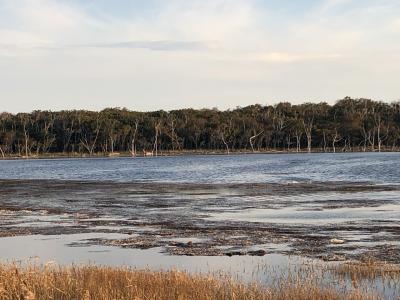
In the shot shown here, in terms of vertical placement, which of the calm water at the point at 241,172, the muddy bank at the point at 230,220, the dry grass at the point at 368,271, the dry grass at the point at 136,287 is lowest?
the calm water at the point at 241,172

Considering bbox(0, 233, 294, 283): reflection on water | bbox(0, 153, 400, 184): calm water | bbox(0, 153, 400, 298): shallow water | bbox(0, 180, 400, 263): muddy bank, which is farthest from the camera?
bbox(0, 153, 400, 184): calm water

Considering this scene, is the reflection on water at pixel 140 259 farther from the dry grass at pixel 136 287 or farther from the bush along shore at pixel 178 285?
the dry grass at pixel 136 287

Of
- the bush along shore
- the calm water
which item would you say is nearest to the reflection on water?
the bush along shore

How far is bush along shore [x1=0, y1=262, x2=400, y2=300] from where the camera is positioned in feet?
44.6

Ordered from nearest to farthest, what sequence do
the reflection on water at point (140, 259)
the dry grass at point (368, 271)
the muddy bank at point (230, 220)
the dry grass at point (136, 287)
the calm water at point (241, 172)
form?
1. the dry grass at point (136, 287)
2. the dry grass at point (368, 271)
3. the reflection on water at point (140, 259)
4. the muddy bank at point (230, 220)
5. the calm water at point (241, 172)

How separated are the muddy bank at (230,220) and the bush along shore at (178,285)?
9.89 ft

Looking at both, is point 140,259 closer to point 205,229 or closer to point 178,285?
point 178,285

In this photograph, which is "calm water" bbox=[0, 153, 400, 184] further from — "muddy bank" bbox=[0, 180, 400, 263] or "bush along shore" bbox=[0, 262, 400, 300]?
"bush along shore" bbox=[0, 262, 400, 300]

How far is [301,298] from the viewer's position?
13445 mm

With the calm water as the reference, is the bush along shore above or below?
above

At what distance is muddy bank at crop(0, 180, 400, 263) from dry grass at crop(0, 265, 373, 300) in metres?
5.18

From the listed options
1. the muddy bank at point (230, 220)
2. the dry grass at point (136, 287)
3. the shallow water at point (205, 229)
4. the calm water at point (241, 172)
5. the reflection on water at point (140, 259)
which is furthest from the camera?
the calm water at point (241, 172)

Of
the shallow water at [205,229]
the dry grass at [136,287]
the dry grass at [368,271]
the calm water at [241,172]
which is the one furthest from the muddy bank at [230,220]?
the calm water at [241,172]

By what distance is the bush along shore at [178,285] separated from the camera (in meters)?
13.6
